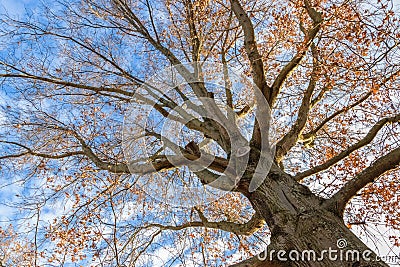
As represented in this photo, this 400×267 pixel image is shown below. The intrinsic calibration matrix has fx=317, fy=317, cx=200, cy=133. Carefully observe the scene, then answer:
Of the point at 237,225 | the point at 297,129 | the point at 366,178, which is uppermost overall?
the point at 297,129

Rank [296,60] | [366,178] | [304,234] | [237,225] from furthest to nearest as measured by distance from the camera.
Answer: [237,225] → [296,60] → [366,178] → [304,234]

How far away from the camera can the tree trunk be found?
2305mm

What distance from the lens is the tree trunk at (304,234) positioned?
2305 mm

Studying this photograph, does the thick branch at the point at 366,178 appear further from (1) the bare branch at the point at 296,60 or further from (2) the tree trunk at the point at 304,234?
(1) the bare branch at the point at 296,60

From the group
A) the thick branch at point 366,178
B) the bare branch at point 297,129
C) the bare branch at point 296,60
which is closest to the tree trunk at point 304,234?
the thick branch at point 366,178

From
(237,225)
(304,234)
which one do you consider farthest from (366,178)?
(237,225)

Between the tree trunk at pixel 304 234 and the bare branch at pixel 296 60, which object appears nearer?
the tree trunk at pixel 304 234

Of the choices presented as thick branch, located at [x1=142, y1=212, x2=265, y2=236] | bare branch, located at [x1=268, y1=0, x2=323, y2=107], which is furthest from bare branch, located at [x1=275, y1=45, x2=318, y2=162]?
thick branch, located at [x1=142, y1=212, x2=265, y2=236]

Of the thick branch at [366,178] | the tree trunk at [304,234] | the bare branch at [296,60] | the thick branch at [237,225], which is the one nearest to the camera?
the tree trunk at [304,234]

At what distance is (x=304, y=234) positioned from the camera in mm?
2600

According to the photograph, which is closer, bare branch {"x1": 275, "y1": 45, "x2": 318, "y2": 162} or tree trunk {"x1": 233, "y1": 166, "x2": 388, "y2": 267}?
tree trunk {"x1": 233, "y1": 166, "x2": 388, "y2": 267}

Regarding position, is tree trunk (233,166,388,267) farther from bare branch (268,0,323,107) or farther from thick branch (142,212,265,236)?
bare branch (268,0,323,107)

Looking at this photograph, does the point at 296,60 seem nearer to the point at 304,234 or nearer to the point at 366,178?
the point at 366,178

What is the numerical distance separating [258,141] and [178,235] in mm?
2974
